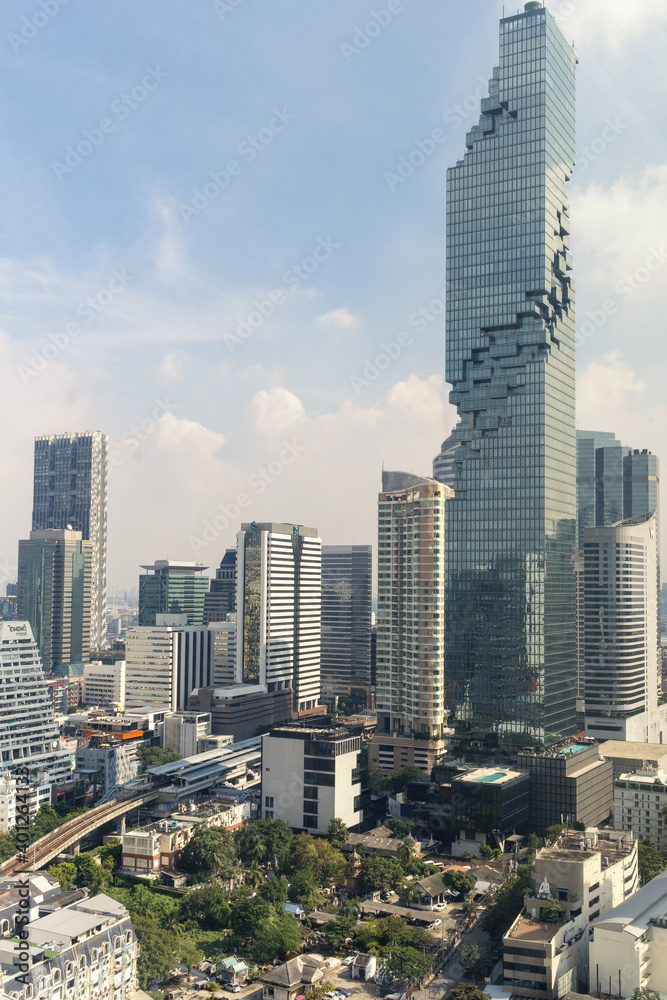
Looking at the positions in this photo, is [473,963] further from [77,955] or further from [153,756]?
[153,756]

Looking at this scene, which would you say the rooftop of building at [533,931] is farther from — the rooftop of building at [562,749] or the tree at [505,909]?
the rooftop of building at [562,749]

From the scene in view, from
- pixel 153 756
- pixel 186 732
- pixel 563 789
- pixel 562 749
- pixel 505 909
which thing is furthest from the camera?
pixel 186 732

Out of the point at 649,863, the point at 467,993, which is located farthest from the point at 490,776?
the point at 467,993

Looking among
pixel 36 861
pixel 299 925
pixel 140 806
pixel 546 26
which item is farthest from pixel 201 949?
pixel 546 26

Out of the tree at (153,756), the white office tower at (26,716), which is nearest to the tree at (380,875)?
the white office tower at (26,716)

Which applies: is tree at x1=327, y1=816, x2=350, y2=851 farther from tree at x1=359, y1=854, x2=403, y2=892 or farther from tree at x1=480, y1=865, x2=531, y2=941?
tree at x1=480, y1=865, x2=531, y2=941

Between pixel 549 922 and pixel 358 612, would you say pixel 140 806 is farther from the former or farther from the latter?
pixel 358 612
